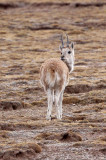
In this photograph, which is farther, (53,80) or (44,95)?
(44,95)

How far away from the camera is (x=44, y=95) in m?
21.7

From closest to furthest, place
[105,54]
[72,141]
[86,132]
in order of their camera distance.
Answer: [72,141] < [86,132] < [105,54]

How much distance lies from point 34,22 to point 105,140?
156 feet

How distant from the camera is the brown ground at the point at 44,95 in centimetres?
1202

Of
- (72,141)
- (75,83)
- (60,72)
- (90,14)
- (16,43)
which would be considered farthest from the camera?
(90,14)

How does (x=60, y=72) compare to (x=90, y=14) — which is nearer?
(x=60, y=72)

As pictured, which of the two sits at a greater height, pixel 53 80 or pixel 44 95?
pixel 53 80

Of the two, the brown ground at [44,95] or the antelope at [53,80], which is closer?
the brown ground at [44,95]

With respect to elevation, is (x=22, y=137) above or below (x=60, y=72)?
below

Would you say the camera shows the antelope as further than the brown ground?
Yes

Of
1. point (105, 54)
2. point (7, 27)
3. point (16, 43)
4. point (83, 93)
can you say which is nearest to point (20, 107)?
point (83, 93)

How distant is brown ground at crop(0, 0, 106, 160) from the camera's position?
39.4ft

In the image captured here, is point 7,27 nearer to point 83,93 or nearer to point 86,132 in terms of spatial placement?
point 83,93

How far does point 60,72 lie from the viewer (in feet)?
49.7
